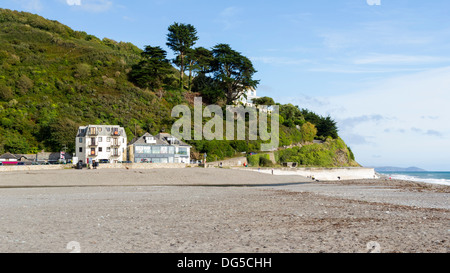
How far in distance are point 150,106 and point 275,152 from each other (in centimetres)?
2570

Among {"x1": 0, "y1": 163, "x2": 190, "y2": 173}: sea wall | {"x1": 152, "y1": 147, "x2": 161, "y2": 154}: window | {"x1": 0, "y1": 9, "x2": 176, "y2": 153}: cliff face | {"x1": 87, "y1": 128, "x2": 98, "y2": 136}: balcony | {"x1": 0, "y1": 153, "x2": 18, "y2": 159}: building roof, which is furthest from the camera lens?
{"x1": 0, "y1": 9, "x2": 176, "y2": 153}: cliff face

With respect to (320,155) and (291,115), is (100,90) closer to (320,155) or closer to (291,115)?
(291,115)

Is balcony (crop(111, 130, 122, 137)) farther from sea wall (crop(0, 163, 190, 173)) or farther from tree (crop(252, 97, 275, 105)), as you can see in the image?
tree (crop(252, 97, 275, 105))

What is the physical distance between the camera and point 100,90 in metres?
72.8

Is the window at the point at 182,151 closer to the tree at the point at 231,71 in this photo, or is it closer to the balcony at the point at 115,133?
the balcony at the point at 115,133

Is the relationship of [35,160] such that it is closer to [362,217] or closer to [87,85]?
[87,85]

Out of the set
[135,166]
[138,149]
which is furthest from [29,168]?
[138,149]

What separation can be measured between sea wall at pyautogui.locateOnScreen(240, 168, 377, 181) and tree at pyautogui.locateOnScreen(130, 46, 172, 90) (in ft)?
121

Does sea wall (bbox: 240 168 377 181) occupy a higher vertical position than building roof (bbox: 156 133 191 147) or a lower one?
lower

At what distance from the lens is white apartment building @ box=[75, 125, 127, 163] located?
170 ft

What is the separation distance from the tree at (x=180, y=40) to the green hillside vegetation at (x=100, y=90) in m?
0.25

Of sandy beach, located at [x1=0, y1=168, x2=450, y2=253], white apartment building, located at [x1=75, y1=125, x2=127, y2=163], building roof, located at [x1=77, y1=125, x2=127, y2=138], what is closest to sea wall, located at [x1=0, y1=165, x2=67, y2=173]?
white apartment building, located at [x1=75, y1=125, x2=127, y2=163]
